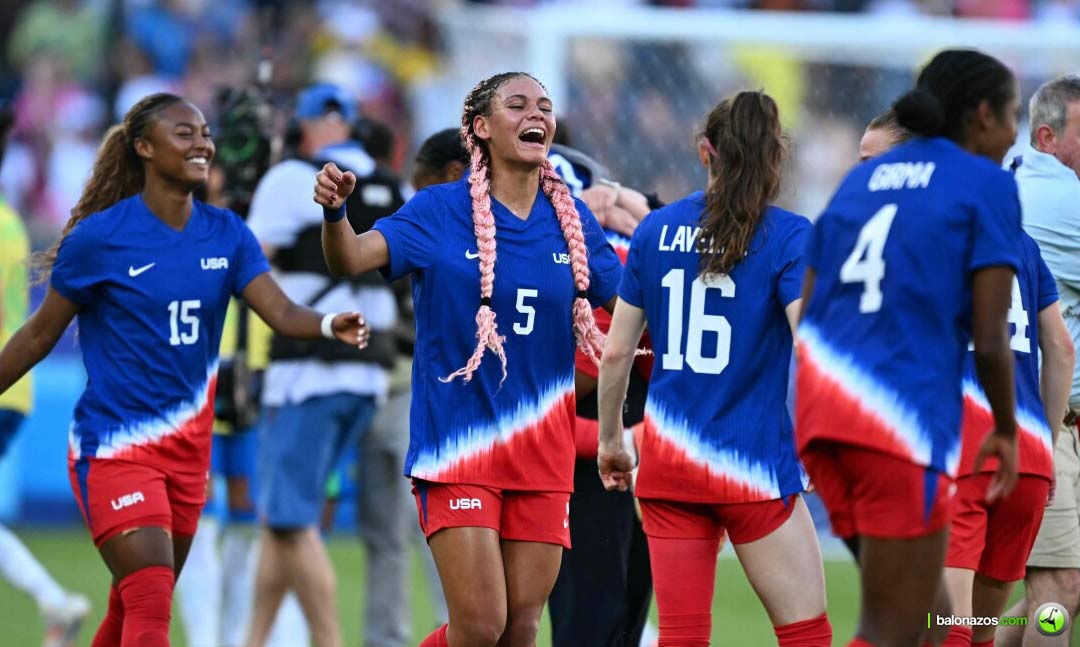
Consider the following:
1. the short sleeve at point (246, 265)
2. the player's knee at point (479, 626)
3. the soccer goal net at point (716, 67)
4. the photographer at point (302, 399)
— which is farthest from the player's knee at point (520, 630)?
the soccer goal net at point (716, 67)

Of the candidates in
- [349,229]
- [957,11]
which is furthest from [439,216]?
[957,11]

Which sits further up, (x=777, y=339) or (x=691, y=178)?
(x=691, y=178)

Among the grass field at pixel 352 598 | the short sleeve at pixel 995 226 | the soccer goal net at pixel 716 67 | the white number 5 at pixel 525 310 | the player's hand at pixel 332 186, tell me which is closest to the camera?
the short sleeve at pixel 995 226

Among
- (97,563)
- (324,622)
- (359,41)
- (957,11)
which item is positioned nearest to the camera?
(324,622)

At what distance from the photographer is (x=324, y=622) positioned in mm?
8297

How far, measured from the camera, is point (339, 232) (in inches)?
214

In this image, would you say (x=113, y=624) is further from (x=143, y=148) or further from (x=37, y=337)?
(x=143, y=148)

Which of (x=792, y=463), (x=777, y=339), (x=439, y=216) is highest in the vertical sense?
(x=439, y=216)

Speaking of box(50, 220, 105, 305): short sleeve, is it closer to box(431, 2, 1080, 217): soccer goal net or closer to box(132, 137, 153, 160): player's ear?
box(132, 137, 153, 160): player's ear

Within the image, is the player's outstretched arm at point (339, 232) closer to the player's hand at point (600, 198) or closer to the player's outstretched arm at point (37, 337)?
the player's outstretched arm at point (37, 337)

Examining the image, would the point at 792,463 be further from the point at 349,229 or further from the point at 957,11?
the point at 957,11

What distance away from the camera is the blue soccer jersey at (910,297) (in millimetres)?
4680

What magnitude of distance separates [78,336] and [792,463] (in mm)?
2849

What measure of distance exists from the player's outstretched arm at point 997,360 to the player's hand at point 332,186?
199cm
